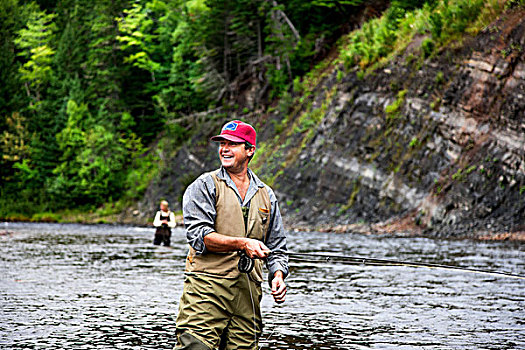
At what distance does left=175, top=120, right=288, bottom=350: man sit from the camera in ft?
15.7

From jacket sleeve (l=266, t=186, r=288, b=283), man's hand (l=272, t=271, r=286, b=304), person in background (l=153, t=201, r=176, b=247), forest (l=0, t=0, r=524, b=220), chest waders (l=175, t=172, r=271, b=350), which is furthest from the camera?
forest (l=0, t=0, r=524, b=220)

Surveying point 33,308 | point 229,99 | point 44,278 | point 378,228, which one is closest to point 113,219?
point 229,99

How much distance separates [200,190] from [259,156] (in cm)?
3389

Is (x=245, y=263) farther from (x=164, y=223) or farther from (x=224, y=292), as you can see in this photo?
(x=164, y=223)

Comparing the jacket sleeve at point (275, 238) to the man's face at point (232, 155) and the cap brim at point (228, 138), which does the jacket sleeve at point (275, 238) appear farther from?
the cap brim at point (228, 138)

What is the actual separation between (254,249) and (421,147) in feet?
76.7

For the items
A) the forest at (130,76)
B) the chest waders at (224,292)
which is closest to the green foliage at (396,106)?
the forest at (130,76)

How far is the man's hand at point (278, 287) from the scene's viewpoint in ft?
16.3

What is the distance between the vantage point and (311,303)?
1128cm

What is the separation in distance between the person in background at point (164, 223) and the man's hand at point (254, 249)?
49.1ft

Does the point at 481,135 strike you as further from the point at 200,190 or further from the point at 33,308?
the point at 200,190

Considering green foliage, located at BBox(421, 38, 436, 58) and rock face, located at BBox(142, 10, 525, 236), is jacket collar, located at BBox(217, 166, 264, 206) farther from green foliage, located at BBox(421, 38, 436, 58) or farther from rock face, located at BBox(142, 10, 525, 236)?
green foliage, located at BBox(421, 38, 436, 58)

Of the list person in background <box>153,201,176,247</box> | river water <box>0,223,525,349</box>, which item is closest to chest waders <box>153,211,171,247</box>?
person in background <box>153,201,176,247</box>

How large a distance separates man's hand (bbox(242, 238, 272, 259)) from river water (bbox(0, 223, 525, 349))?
3503 millimetres
